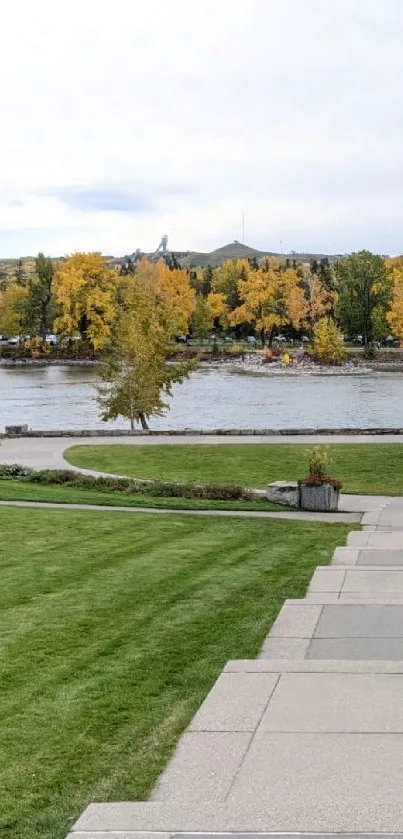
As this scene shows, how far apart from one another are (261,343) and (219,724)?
127 m

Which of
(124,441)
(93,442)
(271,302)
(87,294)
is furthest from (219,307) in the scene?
(93,442)

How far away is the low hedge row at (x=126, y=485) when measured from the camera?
20.3m

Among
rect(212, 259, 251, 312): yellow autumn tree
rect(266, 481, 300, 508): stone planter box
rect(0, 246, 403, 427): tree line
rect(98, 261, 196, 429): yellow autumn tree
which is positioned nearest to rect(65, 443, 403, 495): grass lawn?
rect(266, 481, 300, 508): stone planter box

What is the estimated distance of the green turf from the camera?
19.2m

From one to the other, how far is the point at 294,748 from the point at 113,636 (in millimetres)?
3668

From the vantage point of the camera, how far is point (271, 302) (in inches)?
4766

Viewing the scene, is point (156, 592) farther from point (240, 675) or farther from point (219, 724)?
point (219, 724)

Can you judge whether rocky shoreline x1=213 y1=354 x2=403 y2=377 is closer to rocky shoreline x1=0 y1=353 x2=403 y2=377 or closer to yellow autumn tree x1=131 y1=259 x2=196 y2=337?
rocky shoreline x1=0 y1=353 x2=403 y2=377

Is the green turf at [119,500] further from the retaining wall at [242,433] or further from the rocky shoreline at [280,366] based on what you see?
the rocky shoreline at [280,366]

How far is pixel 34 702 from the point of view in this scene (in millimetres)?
7352

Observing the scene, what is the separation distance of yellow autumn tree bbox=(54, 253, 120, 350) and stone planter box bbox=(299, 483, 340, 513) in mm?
89722

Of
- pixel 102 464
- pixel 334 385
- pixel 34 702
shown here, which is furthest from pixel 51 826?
pixel 334 385

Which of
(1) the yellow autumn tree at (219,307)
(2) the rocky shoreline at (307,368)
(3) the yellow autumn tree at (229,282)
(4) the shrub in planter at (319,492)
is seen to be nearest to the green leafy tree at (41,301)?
(1) the yellow autumn tree at (219,307)

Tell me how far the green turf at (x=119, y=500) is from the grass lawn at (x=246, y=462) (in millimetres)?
3428
